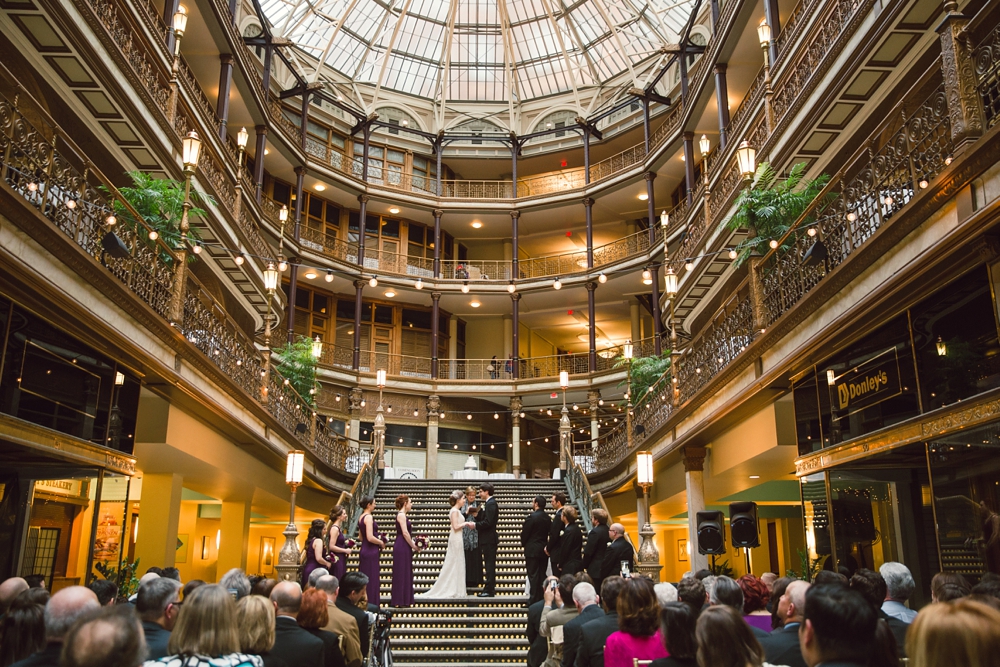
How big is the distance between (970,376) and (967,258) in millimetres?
1123

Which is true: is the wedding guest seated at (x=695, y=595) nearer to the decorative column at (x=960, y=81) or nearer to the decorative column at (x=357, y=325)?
the decorative column at (x=960, y=81)

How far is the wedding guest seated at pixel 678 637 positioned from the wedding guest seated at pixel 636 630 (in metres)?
0.65

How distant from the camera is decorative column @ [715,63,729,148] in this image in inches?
842

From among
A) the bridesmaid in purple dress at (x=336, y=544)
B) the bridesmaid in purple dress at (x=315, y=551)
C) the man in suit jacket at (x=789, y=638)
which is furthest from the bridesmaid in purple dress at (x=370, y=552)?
the man in suit jacket at (x=789, y=638)

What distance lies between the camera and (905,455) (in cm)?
860

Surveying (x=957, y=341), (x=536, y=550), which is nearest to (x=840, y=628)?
(x=957, y=341)

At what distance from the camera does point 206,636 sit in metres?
3.85

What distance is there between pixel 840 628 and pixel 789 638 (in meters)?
1.80

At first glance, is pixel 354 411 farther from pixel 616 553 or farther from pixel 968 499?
pixel 968 499

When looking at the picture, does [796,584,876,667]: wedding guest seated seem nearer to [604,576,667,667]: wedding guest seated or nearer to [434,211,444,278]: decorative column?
[604,576,667,667]: wedding guest seated

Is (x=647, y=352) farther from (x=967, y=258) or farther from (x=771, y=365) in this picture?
(x=967, y=258)

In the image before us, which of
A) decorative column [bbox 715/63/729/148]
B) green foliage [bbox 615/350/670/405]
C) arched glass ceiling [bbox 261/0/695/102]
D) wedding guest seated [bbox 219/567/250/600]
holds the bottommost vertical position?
wedding guest seated [bbox 219/567/250/600]

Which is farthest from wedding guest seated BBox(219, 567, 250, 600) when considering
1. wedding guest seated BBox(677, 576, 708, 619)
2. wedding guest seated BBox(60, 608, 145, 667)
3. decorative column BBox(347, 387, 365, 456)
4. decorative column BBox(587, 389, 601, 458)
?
decorative column BBox(587, 389, 601, 458)

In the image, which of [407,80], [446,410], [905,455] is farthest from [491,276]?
[905,455]
